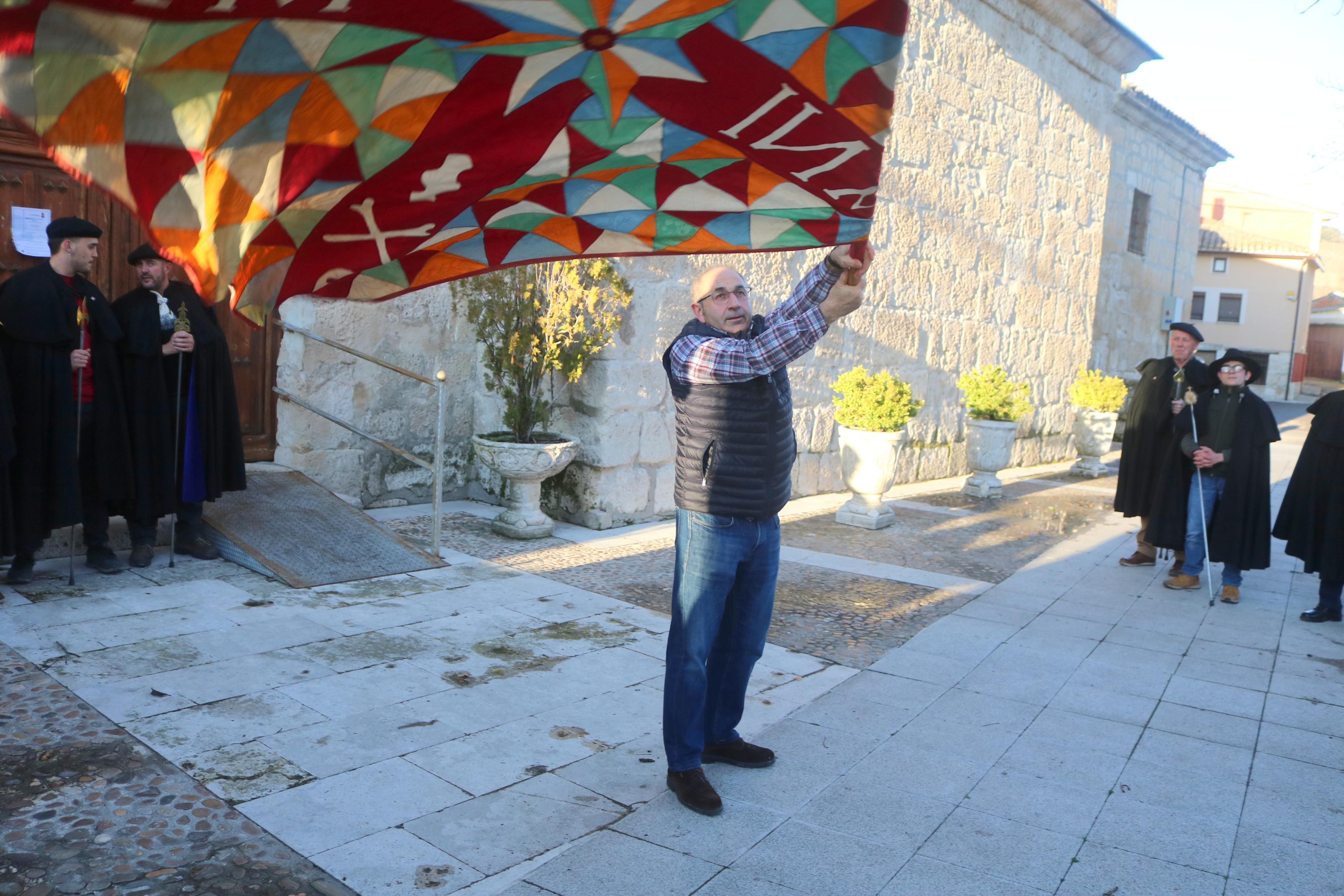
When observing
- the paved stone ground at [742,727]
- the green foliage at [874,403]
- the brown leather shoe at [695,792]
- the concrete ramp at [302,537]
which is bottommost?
the paved stone ground at [742,727]

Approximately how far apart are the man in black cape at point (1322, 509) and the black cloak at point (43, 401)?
672 centimetres

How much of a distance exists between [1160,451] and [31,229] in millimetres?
7200

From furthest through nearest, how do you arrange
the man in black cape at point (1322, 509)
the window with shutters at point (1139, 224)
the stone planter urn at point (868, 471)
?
the window with shutters at point (1139, 224) → the stone planter urn at point (868, 471) → the man in black cape at point (1322, 509)

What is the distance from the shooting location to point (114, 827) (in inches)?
102

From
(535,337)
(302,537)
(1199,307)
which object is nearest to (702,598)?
(302,537)

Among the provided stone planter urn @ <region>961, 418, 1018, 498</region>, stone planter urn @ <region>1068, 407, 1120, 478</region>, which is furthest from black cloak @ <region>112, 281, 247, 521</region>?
stone planter urn @ <region>1068, 407, 1120, 478</region>

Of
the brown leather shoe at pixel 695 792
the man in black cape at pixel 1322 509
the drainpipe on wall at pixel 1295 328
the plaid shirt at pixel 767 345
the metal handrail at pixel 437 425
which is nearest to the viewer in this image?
the plaid shirt at pixel 767 345

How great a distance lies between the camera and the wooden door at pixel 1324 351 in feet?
139

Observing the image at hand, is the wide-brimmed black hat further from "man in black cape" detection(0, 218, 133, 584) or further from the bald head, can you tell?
"man in black cape" detection(0, 218, 133, 584)

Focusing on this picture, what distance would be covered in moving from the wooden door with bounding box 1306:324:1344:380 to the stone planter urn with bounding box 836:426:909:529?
4365cm

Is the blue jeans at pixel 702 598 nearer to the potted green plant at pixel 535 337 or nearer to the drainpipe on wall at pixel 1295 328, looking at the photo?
the potted green plant at pixel 535 337

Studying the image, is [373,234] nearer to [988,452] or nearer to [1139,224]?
[988,452]

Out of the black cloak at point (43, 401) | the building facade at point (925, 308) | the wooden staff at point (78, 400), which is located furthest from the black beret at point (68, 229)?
the building facade at point (925, 308)

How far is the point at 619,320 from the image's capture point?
6.72 m
